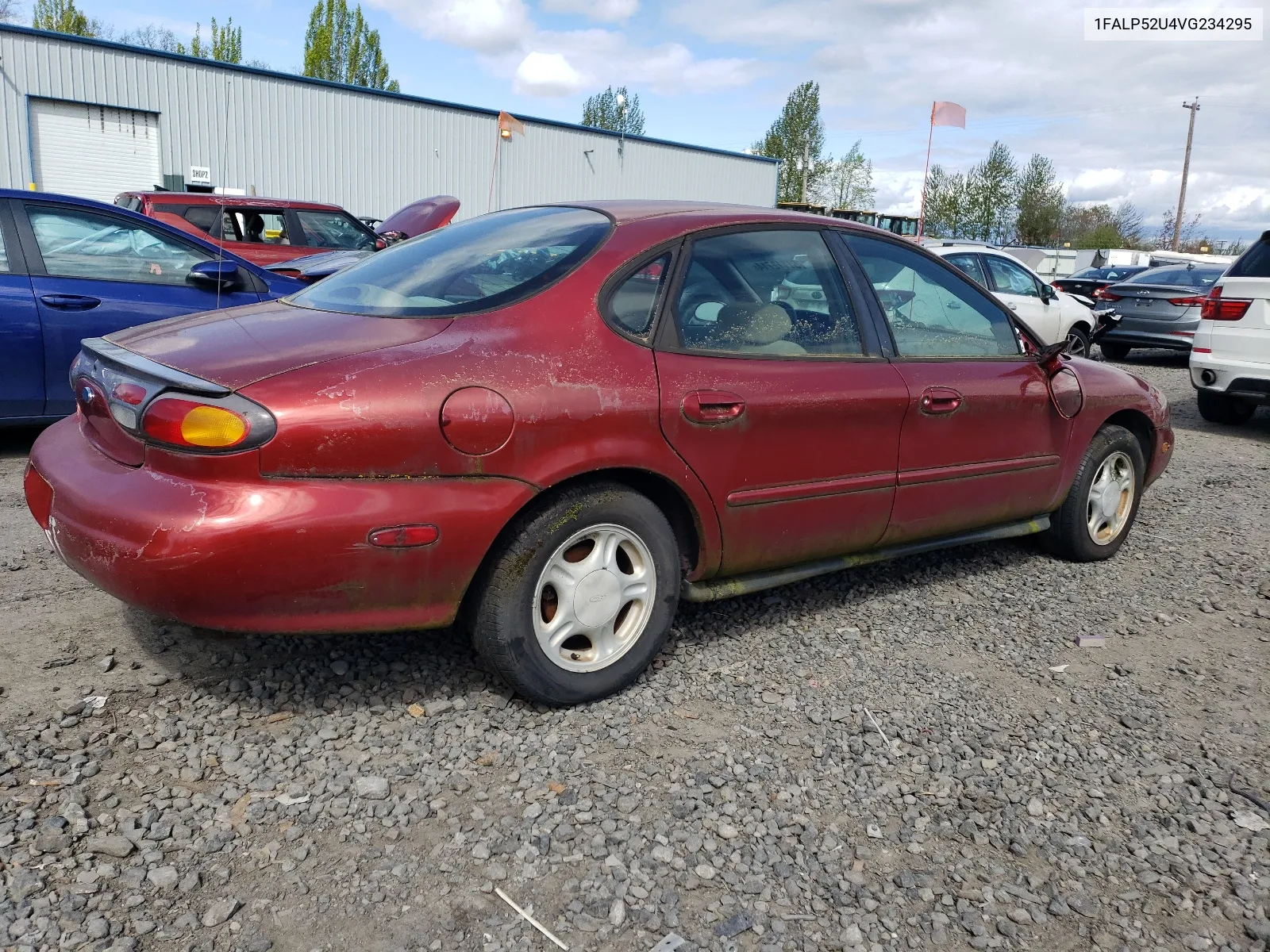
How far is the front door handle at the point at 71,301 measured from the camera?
550 centimetres

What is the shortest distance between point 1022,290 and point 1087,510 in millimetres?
8158

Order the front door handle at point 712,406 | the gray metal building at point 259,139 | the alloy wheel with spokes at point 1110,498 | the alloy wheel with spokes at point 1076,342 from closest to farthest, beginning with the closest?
the front door handle at point 712,406 → the alloy wheel with spokes at point 1076,342 → the alloy wheel with spokes at point 1110,498 → the gray metal building at point 259,139

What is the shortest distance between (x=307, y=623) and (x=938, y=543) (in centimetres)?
251

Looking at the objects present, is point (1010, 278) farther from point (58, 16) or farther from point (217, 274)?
point (58, 16)

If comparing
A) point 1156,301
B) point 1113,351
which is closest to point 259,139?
point 1113,351

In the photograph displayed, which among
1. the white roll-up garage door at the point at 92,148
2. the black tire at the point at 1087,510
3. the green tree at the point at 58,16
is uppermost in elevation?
the green tree at the point at 58,16

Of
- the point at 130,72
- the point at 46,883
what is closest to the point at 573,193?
the point at 130,72

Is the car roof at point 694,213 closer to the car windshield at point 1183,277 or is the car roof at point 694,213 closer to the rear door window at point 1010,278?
the rear door window at point 1010,278

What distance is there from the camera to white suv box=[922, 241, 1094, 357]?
447 inches

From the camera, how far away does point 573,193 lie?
29188mm

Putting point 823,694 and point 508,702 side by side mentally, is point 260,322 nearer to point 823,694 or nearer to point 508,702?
point 508,702

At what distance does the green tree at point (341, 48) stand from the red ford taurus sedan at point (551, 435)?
43414 millimetres

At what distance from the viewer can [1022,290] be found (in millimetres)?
12016

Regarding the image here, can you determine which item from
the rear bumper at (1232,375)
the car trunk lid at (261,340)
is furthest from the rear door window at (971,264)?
the car trunk lid at (261,340)
